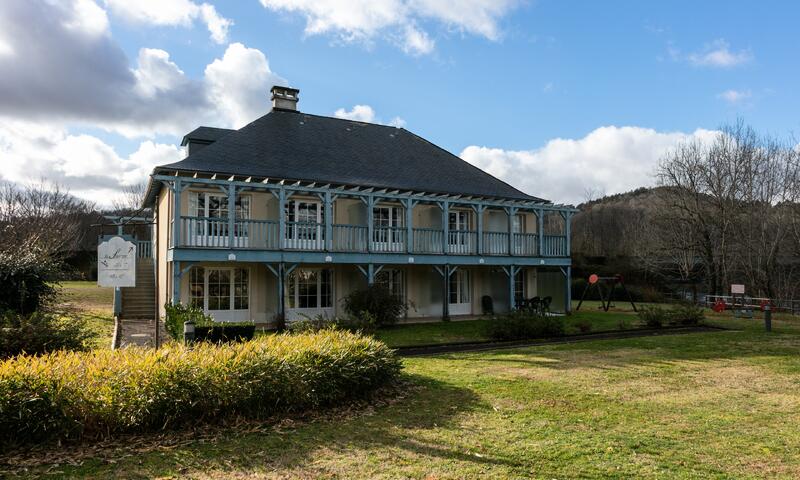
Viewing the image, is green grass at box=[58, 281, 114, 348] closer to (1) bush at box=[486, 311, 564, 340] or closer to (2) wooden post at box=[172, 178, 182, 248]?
(2) wooden post at box=[172, 178, 182, 248]

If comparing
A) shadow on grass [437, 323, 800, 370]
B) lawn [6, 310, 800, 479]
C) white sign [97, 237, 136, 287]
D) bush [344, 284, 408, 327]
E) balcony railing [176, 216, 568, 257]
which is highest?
balcony railing [176, 216, 568, 257]

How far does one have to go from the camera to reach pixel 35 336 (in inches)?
355

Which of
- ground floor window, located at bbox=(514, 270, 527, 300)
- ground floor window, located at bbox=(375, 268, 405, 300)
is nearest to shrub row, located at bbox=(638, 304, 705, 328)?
ground floor window, located at bbox=(514, 270, 527, 300)

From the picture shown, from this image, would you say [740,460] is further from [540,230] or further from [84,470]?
[540,230]

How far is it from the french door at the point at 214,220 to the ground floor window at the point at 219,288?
1667 mm

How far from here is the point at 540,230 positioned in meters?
22.5

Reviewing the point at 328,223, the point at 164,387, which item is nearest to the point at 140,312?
the point at 328,223

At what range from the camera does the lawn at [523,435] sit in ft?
16.0

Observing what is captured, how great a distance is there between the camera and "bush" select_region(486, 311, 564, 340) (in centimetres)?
1436

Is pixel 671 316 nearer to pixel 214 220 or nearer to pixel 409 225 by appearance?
pixel 409 225

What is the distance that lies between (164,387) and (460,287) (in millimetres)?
17278

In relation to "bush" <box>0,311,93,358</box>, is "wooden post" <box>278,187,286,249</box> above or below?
above

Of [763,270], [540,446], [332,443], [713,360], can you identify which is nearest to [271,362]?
[332,443]

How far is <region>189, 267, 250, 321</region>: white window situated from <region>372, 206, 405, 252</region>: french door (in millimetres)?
4546
